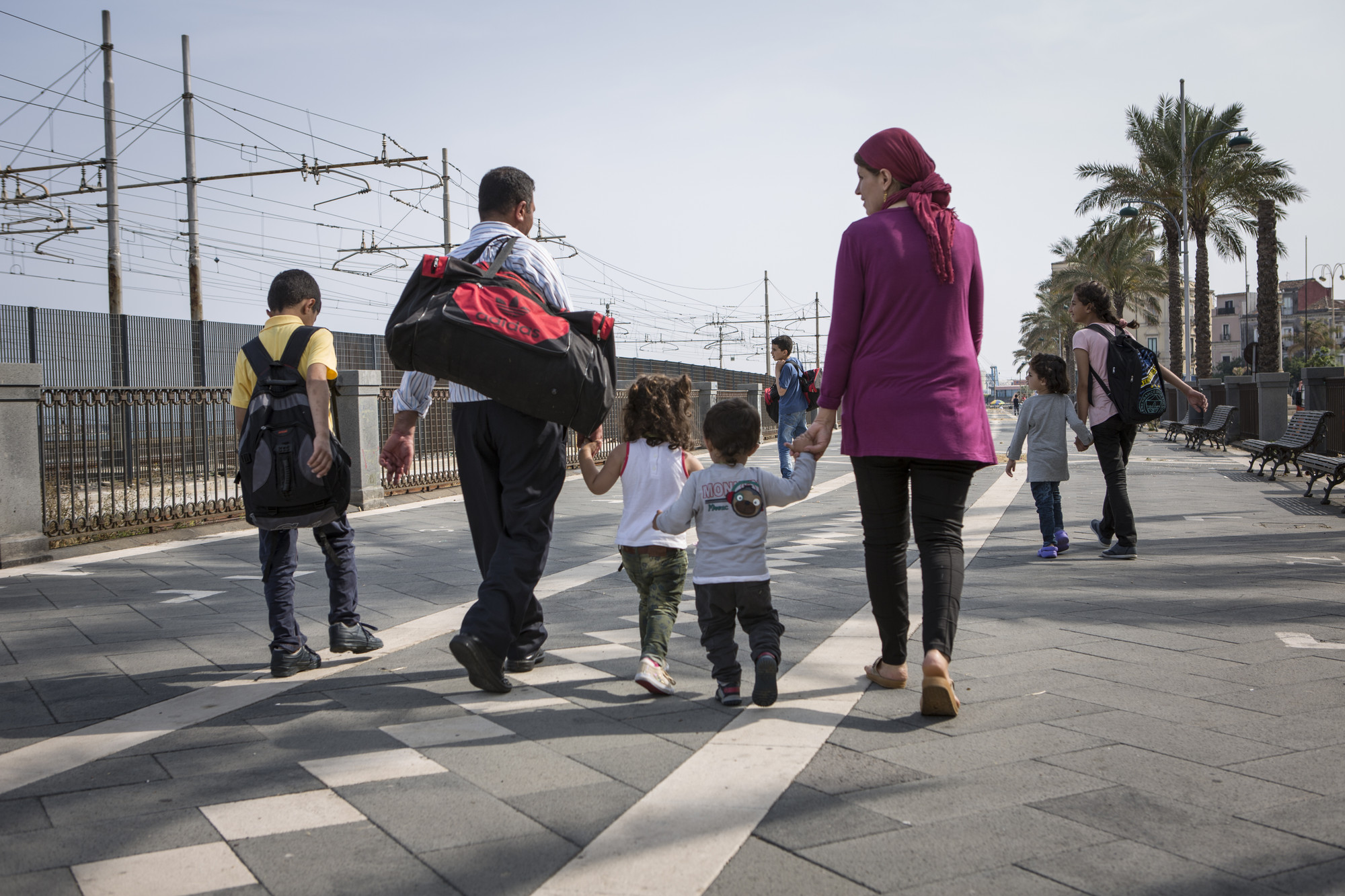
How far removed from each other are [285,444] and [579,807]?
197cm

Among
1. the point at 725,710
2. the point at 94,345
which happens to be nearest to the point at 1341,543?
the point at 725,710

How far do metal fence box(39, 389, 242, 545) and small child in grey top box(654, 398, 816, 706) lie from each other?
20.3 ft

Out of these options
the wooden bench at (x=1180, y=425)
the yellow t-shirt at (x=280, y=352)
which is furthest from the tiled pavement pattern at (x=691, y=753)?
the wooden bench at (x=1180, y=425)

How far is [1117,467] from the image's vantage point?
20.8 ft

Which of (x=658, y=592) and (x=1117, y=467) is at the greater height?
(x=1117, y=467)

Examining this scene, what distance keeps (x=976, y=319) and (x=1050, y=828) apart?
1.76 metres

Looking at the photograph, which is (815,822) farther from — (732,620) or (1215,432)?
(1215,432)

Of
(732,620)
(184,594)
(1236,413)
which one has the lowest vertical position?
(184,594)

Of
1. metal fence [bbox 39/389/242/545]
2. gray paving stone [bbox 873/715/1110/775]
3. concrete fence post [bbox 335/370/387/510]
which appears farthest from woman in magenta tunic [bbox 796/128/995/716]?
concrete fence post [bbox 335/370/387/510]

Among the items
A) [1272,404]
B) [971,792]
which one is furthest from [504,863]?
[1272,404]

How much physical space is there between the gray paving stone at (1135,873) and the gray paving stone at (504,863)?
0.98 meters

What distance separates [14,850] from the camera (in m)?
2.27

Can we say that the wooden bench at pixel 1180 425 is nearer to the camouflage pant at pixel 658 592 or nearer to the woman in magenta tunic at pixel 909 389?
the woman in magenta tunic at pixel 909 389

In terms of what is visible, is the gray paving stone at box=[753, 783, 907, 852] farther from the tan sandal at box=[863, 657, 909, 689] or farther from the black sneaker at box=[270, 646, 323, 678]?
the black sneaker at box=[270, 646, 323, 678]
